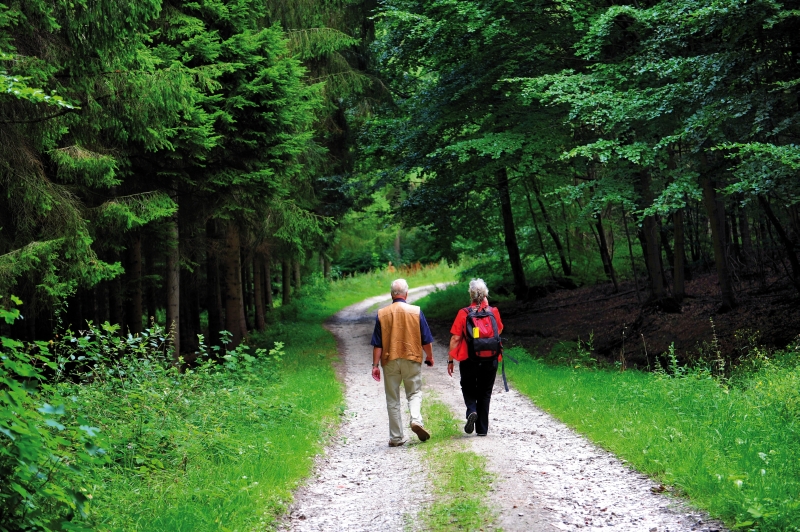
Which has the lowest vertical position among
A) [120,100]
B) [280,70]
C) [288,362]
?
[288,362]

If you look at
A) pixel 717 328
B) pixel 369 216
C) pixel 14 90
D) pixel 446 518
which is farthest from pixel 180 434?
pixel 369 216

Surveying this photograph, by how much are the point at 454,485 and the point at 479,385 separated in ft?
7.15

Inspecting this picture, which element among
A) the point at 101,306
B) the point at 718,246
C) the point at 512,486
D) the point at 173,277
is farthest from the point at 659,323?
the point at 101,306

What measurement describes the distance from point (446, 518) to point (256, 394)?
16.7ft

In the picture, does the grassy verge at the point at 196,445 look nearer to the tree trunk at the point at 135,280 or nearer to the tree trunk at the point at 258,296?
the tree trunk at the point at 135,280

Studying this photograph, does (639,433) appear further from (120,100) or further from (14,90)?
(120,100)

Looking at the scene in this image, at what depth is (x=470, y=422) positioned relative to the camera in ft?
26.6

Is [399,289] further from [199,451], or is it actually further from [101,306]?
[101,306]

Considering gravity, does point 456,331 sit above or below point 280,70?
below

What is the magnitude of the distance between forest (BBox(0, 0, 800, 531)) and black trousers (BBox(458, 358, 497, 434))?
199cm

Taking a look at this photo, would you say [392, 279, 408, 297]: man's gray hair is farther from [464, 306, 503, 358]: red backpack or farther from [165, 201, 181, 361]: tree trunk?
[165, 201, 181, 361]: tree trunk

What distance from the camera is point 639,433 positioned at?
7180 millimetres

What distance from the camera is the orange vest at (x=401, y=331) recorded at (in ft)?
26.7

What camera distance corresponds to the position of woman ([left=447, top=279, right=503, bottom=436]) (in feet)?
26.4
